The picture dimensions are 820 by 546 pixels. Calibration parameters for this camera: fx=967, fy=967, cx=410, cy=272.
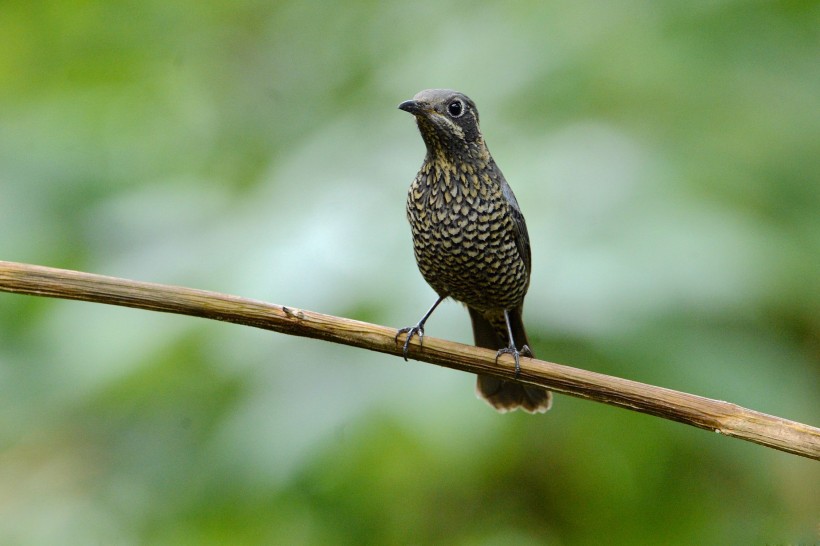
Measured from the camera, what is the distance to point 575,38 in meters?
4.84

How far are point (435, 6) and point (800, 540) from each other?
3.34 meters

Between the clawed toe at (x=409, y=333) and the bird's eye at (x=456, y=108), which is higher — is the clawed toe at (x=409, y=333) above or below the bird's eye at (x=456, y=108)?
below

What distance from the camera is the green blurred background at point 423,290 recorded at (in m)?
3.38

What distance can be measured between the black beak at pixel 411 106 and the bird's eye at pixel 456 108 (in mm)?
166

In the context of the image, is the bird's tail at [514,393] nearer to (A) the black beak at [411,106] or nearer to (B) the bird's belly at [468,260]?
(B) the bird's belly at [468,260]

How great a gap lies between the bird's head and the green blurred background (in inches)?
10.6

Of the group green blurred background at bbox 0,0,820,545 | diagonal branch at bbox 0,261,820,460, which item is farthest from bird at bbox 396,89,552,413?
diagonal branch at bbox 0,261,820,460

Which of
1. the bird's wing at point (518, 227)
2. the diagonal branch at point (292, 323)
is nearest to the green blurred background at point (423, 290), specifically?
the bird's wing at point (518, 227)

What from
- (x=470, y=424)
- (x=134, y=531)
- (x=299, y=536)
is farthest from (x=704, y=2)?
(x=134, y=531)

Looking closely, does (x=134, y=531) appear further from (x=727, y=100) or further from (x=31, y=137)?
(x=727, y=100)

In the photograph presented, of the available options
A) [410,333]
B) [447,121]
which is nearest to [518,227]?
[447,121]

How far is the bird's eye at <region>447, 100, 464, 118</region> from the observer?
3.75 m

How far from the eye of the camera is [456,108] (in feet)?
12.4

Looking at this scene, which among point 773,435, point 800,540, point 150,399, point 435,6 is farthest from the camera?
point 435,6
